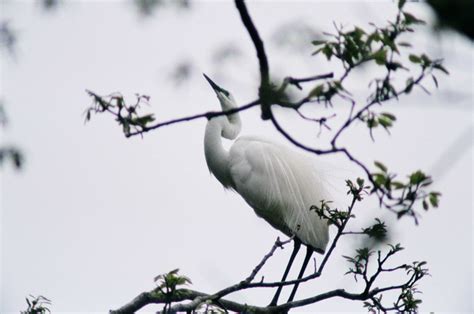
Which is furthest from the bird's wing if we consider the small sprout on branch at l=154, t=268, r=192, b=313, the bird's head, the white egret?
the small sprout on branch at l=154, t=268, r=192, b=313

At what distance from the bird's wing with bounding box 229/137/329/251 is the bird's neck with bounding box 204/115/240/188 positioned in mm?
67

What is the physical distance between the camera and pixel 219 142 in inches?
183

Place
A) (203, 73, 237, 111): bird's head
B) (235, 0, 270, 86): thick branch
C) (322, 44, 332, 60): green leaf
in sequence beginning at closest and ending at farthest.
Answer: (235, 0, 270, 86): thick branch → (322, 44, 332, 60): green leaf → (203, 73, 237, 111): bird's head

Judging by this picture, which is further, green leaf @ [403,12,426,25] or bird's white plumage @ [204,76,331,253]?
bird's white plumage @ [204,76,331,253]

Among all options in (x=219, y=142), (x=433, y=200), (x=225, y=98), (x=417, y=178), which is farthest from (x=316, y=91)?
(x=219, y=142)

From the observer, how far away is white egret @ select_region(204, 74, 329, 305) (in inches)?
179

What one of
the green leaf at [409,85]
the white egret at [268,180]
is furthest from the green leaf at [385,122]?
the white egret at [268,180]

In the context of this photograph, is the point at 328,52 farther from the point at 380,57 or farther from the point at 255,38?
the point at 255,38

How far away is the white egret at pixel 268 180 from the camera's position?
179 inches

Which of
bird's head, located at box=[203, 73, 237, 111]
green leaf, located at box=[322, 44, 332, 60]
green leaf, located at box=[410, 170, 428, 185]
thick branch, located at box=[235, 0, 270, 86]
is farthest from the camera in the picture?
bird's head, located at box=[203, 73, 237, 111]

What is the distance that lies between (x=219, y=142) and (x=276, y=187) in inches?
18.5

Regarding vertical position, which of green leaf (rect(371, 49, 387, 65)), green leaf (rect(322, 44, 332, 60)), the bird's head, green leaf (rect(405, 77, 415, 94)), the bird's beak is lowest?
green leaf (rect(405, 77, 415, 94))

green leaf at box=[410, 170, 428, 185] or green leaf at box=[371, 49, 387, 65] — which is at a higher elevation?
green leaf at box=[371, 49, 387, 65]

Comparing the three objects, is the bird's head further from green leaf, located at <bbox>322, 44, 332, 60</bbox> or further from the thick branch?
the thick branch
